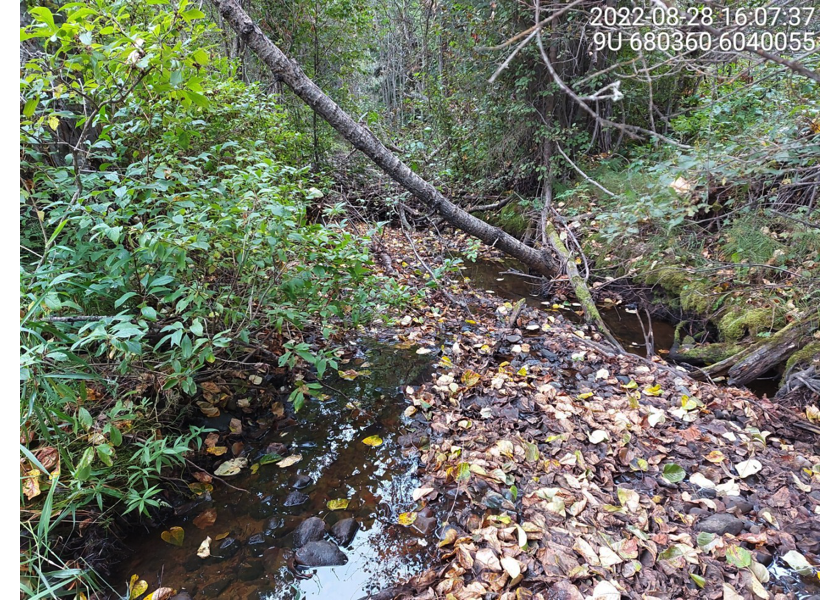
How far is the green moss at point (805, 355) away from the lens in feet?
9.47

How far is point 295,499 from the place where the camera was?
2188 millimetres

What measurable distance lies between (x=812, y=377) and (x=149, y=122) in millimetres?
4341

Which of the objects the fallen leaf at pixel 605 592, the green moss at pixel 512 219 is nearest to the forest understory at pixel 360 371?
the fallen leaf at pixel 605 592

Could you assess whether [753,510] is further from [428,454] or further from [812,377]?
[428,454]

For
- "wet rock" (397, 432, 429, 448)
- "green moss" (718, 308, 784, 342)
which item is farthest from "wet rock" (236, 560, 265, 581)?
"green moss" (718, 308, 784, 342)

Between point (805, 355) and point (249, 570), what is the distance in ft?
12.3

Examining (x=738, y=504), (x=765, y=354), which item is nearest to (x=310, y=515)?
(x=738, y=504)

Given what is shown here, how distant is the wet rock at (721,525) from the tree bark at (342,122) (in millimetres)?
3041

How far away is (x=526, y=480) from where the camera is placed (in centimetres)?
221

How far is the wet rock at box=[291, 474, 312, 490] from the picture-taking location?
7.41ft

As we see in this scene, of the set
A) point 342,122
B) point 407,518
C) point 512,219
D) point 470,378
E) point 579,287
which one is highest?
point 342,122

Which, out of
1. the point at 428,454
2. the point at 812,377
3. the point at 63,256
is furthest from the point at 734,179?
the point at 63,256

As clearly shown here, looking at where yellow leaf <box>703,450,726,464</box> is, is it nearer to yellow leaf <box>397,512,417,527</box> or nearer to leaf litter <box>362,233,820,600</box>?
leaf litter <box>362,233,820,600</box>

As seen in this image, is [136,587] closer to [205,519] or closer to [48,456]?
[205,519]
